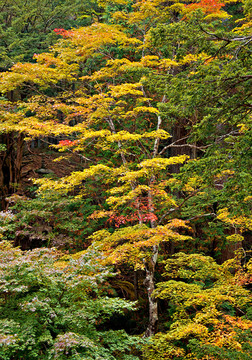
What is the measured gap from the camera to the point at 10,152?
39.0 ft

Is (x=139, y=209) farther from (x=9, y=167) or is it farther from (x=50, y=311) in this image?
(x=9, y=167)

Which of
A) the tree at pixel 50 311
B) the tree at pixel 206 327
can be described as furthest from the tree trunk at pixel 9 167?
the tree at pixel 50 311

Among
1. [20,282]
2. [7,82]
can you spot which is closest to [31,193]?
[7,82]

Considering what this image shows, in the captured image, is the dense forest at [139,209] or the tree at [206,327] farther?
the tree at [206,327]

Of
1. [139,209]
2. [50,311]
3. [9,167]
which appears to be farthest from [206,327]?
[9,167]

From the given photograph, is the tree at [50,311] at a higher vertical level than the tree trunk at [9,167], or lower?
higher

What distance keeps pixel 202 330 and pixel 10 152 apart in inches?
391

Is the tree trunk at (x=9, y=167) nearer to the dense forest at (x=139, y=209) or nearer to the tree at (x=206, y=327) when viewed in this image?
the dense forest at (x=139, y=209)

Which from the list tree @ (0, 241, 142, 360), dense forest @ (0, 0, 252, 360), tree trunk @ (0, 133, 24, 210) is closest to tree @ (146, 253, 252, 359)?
dense forest @ (0, 0, 252, 360)

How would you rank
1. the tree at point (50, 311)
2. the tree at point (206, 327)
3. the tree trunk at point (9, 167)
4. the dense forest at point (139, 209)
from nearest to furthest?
the tree at point (50, 311), the dense forest at point (139, 209), the tree at point (206, 327), the tree trunk at point (9, 167)

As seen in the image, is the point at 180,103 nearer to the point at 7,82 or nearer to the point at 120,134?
the point at 120,134

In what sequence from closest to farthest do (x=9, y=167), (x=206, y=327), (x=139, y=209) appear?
(x=206, y=327) → (x=139, y=209) → (x=9, y=167)

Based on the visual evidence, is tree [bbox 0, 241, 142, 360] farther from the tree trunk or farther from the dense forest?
the tree trunk

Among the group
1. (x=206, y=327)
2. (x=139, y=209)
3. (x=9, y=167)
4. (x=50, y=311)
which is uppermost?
(x=50, y=311)
